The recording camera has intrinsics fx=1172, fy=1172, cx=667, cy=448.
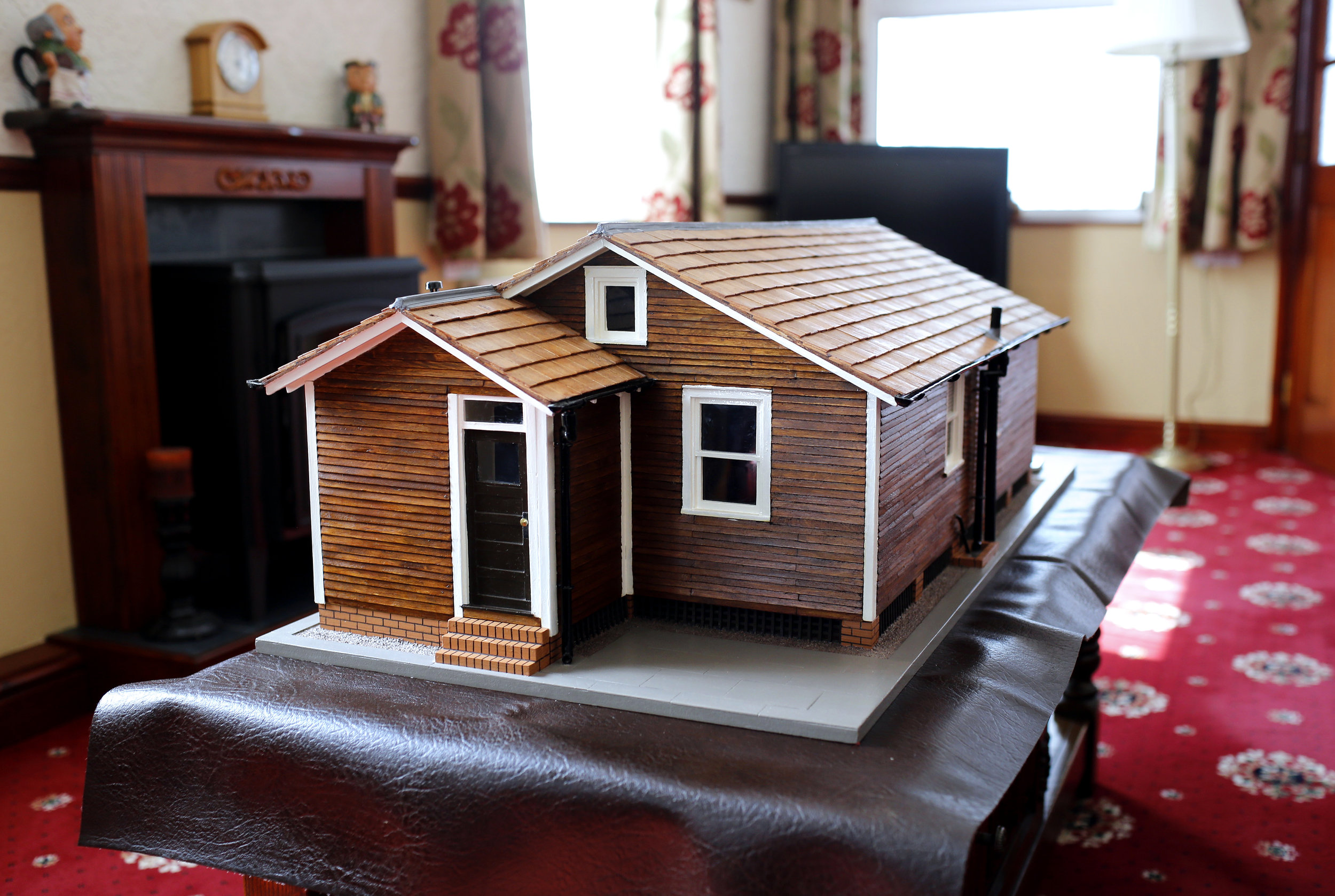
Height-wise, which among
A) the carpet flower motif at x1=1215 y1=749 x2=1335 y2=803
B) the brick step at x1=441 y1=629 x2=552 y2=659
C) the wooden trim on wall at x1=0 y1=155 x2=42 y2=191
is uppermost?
the wooden trim on wall at x1=0 y1=155 x2=42 y2=191

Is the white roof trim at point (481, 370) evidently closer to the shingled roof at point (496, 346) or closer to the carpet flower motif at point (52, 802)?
the shingled roof at point (496, 346)

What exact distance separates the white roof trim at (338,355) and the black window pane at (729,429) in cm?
45

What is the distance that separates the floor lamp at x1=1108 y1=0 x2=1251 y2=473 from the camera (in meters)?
4.98

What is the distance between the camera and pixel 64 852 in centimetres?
226

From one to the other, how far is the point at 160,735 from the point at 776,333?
3.15 ft

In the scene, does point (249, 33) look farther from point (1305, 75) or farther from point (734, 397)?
point (1305, 75)

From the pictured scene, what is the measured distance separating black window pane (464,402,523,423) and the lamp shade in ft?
14.6

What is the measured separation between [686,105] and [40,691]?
10.5ft

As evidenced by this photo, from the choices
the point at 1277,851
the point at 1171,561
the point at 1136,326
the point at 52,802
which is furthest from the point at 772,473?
the point at 1136,326

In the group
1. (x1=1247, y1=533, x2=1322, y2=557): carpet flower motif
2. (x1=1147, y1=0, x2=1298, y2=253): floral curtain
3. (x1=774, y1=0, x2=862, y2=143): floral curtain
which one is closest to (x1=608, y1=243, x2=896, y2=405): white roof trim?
(x1=1247, y1=533, x2=1322, y2=557): carpet flower motif

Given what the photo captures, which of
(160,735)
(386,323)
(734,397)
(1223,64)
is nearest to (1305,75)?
(1223,64)

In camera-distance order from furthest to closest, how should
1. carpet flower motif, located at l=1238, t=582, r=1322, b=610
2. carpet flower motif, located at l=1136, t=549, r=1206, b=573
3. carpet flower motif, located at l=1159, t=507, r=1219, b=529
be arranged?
carpet flower motif, located at l=1159, t=507, r=1219, b=529, carpet flower motif, located at l=1136, t=549, r=1206, b=573, carpet flower motif, located at l=1238, t=582, r=1322, b=610

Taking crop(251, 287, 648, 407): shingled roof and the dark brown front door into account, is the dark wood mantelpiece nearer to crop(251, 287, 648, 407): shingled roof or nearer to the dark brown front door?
crop(251, 287, 648, 407): shingled roof

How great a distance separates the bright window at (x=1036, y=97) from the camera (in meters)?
6.00
